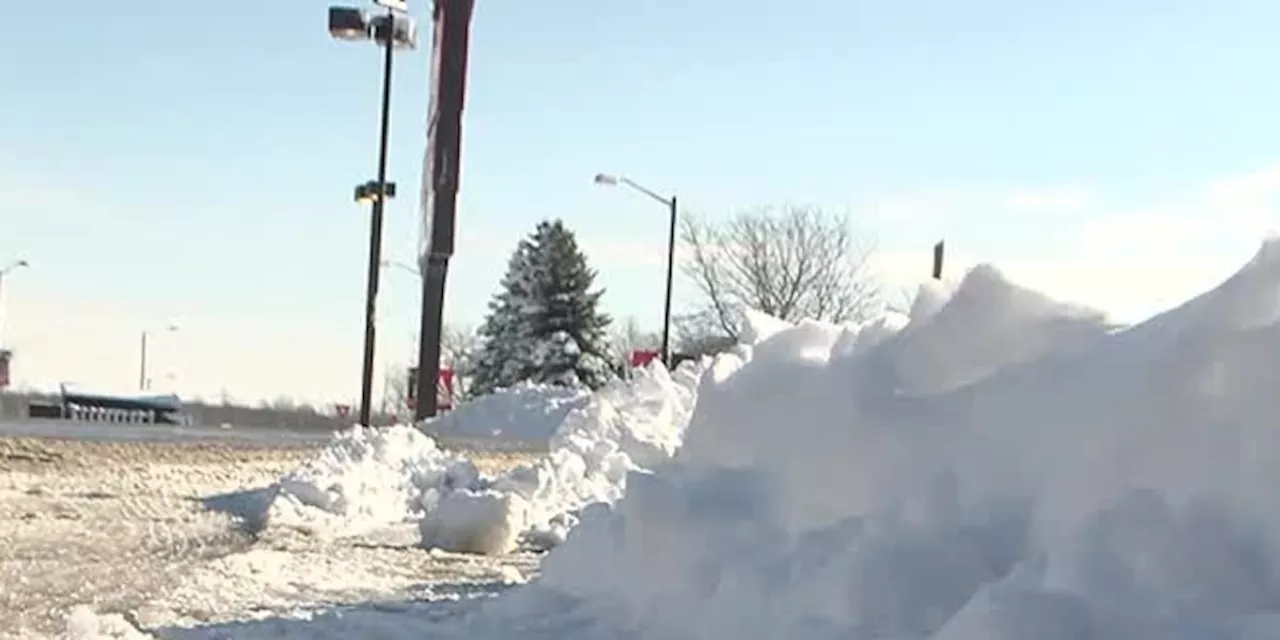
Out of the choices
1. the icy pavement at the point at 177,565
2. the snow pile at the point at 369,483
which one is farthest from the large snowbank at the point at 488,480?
the icy pavement at the point at 177,565

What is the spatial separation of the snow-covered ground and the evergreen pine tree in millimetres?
55403

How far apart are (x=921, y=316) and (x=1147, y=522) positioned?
2.00 metres

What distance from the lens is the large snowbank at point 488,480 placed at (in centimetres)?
1130

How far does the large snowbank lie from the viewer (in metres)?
11.3

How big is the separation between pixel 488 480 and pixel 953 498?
8.70m

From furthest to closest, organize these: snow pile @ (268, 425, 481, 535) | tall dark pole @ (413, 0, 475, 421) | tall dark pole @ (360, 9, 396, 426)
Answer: tall dark pole @ (360, 9, 396, 426), tall dark pole @ (413, 0, 475, 421), snow pile @ (268, 425, 481, 535)

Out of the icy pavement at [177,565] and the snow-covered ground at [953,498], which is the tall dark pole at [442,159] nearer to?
the icy pavement at [177,565]

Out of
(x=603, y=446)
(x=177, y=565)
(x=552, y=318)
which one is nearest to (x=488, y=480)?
(x=603, y=446)

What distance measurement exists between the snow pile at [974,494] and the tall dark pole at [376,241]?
21.5 metres

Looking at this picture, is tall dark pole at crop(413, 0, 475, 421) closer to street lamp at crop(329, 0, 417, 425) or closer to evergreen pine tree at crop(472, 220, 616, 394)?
street lamp at crop(329, 0, 417, 425)

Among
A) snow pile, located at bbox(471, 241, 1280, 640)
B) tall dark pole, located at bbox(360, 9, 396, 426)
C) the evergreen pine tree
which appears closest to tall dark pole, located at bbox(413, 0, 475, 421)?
tall dark pole, located at bbox(360, 9, 396, 426)

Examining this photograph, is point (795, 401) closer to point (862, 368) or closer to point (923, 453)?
point (862, 368)

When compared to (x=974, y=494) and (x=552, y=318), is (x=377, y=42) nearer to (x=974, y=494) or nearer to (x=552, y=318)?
(x=974, y=494)

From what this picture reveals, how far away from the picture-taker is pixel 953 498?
221 inches
